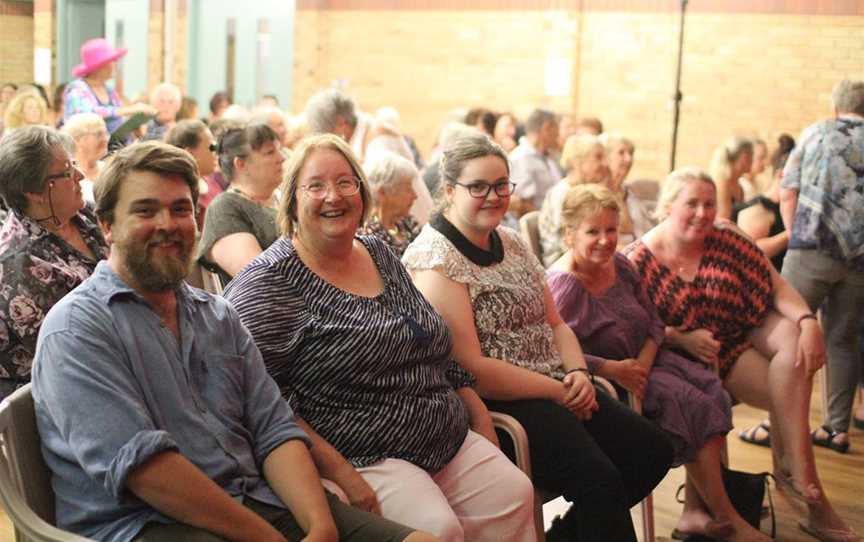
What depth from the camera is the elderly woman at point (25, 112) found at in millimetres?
5977

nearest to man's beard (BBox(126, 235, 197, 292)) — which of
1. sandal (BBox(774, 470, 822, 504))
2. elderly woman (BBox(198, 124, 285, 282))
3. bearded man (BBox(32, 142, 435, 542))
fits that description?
bearded man (BBox(32, 142, 435, 542))

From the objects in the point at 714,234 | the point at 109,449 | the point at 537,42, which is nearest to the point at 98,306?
the point at 109,449

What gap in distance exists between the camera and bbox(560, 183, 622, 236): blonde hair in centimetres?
375

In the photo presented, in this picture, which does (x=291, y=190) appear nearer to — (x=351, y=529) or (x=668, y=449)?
(x=351, y=529)

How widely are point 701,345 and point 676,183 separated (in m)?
0.59

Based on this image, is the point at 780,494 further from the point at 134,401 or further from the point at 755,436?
the point at 134,401

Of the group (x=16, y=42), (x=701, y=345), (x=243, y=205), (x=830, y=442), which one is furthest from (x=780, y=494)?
(x=16, y=42)

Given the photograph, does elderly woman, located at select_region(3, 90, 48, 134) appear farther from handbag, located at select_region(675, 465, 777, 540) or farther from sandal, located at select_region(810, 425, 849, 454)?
sandal, located at select_region(810, 425, 849, 454)

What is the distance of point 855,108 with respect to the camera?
528cm

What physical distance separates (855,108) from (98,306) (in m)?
4.11

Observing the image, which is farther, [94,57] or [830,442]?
[94,57]

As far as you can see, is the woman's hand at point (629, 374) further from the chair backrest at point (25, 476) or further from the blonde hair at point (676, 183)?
the chair backrest at point (25, 476)

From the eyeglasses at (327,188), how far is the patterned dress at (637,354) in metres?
1.14

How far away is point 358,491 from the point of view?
8.39 feet
